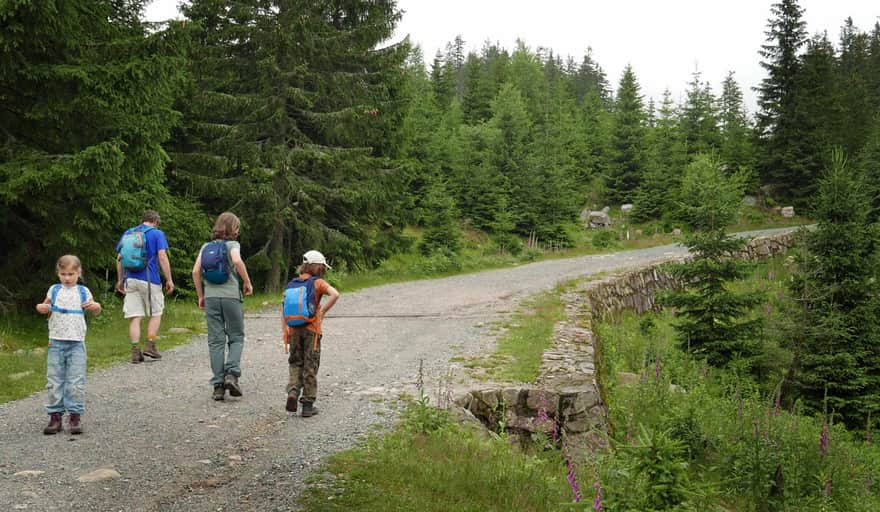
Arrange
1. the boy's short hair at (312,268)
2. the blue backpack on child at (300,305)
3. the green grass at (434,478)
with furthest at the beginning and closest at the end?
1. the boy's short hair at (312,268)
2. the blue backpack on child at (300,305)
3. the green grass at (434,478)

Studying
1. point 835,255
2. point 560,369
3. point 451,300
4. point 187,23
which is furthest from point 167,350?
point 835,255

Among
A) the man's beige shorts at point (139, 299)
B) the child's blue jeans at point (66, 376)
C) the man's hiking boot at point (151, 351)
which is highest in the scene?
the man's beige shorts at point (139, 299)

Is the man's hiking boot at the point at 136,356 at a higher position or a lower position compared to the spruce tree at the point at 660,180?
lower

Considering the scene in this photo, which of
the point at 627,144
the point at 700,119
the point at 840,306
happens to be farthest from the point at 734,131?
the point at 840,306

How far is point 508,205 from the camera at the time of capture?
35531mm

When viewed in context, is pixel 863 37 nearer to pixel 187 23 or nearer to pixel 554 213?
pixel 554 213

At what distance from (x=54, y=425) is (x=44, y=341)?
210 inches

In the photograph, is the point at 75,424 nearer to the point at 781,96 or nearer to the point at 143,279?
the point at 143,279

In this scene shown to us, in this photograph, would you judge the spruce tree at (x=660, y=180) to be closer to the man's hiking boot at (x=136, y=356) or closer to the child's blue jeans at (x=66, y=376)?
the man's hiking boot at (x=136, y=356)

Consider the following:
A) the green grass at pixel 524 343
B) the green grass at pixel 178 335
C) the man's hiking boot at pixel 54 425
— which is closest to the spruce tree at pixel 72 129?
the green grass at pixel 178 335

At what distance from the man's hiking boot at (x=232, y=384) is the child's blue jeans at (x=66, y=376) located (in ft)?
4.49

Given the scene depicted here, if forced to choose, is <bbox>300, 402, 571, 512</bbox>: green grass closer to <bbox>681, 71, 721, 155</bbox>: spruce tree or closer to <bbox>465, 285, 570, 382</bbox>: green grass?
<bbox>465, 285, 570, 382</bbox>: green grass

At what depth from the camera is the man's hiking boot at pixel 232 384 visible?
6406mm

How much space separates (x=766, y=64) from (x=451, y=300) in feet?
128
